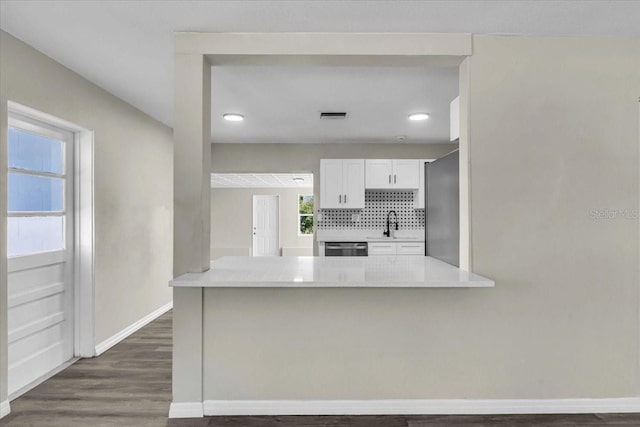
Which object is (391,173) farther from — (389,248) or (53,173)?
(53,173)

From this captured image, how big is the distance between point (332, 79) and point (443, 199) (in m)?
1.26

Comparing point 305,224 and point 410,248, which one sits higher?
point 305,224

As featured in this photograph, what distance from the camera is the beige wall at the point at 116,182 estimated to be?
2.55 metres

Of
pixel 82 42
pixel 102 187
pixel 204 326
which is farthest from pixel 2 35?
pixel 204 326

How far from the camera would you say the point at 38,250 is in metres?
2.94

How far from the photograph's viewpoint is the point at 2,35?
2.36 m

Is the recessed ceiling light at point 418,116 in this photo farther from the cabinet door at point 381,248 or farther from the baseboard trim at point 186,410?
the baseboard trim at point 186,410

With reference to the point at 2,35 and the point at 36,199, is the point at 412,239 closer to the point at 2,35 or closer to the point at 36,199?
the point at 36,199

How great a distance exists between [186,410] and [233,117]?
9.36 ft

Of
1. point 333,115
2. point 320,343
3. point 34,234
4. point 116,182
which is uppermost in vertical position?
point 333,115

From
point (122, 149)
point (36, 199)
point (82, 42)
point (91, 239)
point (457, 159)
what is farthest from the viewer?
point (122, 149)

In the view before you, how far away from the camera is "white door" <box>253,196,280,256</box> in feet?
37.8

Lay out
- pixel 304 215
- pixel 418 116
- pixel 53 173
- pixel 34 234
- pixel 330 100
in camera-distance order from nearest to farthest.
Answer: pixel 34 234
pixel 53 173
pixel 330 100
pixel 418 116
pixel 304 215

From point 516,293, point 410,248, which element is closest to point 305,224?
point 410,248
